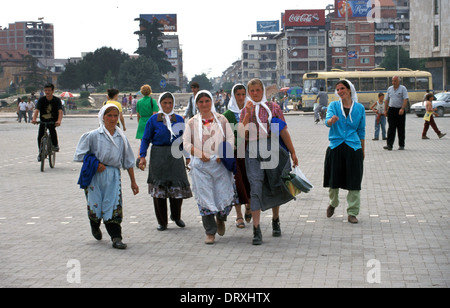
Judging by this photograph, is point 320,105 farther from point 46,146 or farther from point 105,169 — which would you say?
point 105,169

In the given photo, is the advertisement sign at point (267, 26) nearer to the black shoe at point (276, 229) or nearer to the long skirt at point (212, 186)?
the black shoe at point (276, 229)

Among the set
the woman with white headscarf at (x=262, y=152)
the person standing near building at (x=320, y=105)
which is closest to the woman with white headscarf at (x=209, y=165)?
the woman with white headscarf at (x=262, y=152)

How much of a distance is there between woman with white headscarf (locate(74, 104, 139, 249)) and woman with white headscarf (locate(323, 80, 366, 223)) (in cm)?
256

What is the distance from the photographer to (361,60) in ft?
445

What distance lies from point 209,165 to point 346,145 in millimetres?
1964

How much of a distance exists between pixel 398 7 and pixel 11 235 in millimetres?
141365

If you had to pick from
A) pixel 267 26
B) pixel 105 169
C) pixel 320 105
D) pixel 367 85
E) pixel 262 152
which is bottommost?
pixel 105 169

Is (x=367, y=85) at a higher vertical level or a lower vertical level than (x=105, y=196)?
higher

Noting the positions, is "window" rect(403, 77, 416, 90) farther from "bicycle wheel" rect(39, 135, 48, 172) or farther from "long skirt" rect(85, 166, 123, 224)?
"long skirt" rect(85, 166, 123, 224)

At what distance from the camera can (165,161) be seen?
8.12 m

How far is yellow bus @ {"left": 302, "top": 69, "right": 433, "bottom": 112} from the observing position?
1844 inches

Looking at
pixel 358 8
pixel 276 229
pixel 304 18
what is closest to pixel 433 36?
pixel 358 8
